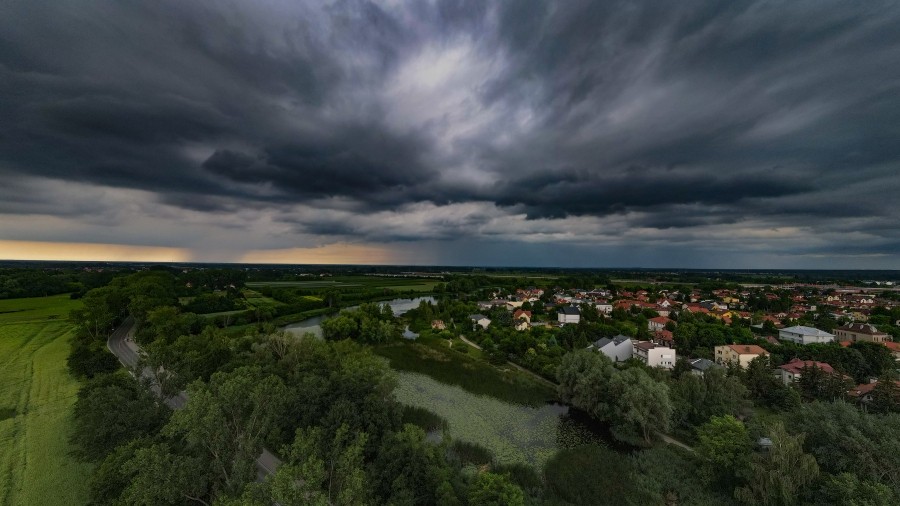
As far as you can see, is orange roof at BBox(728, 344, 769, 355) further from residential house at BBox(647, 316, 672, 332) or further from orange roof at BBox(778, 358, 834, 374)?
residential house at BBox(647, 316, 672, 332)

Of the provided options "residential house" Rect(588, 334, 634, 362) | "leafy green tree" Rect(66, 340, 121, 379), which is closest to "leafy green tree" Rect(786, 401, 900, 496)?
"residential house" Rect(588, 334, 634, 362)

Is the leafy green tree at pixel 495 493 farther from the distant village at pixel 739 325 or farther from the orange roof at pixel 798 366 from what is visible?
the orange roof at pixel 798 366

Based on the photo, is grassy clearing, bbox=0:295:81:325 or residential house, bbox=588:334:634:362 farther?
grassy clearing, bbox=0:295:81:325

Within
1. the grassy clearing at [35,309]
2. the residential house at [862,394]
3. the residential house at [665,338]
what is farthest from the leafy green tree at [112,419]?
the residential house at [665,338]

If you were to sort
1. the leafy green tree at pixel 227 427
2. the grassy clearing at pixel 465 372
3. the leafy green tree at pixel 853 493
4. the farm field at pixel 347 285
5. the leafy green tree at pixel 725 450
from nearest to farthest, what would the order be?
the leafy green tree at pixel 227 427 < the leafy green tree at pixel 853 493 < the leafy green tree at pixel 725 450 < the grassy clearing at pixel 465 372 < the farm field at pixel 347 285

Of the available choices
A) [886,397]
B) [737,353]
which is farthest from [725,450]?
[737,353]

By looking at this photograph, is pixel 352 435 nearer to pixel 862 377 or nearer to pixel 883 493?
pixel 883 493

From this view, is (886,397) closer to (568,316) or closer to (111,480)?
(568,316)
